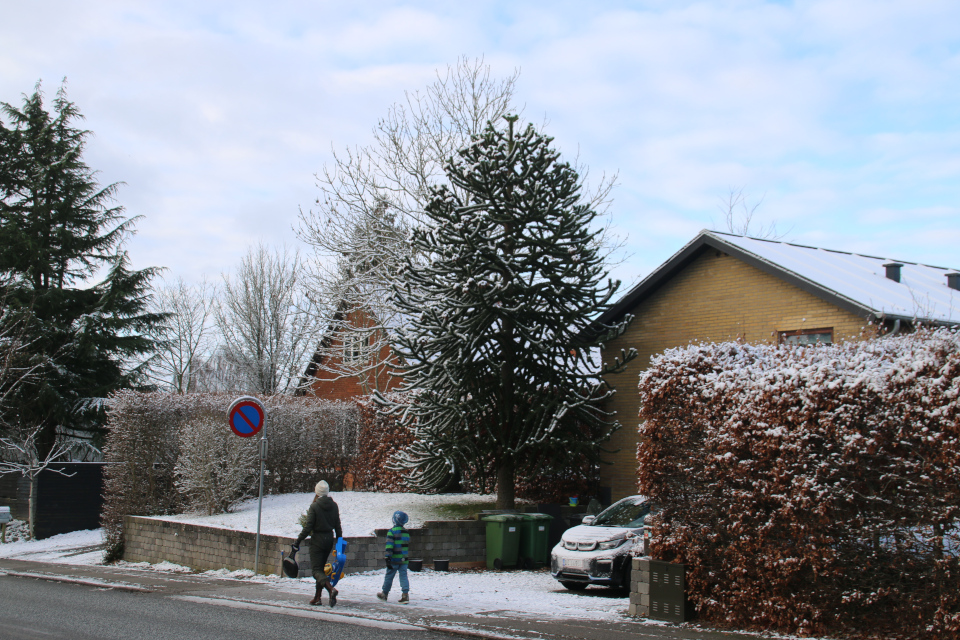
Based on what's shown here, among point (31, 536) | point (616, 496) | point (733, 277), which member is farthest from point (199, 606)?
point (31, 536)

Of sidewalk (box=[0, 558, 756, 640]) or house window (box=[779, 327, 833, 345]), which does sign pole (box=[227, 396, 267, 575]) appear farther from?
house window (box=[779, 327, 833, 345])

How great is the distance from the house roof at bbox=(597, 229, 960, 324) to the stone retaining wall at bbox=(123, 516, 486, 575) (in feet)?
22.5

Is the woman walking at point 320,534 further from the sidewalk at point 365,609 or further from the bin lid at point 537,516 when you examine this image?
the bin lid at point 537,516

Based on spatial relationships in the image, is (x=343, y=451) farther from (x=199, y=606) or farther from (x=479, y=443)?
(x=199, y=606)

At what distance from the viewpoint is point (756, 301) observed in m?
17.1

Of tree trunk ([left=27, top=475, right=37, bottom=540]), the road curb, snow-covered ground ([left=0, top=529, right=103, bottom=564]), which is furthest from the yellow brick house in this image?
tree trunk ([left=27, top=475, right=37, bottom=540])

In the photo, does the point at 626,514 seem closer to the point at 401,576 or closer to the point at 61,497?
the point at 401,576

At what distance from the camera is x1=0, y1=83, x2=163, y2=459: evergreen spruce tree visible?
26312mm

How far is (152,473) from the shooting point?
1994 cm

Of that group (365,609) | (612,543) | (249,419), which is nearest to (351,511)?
(249,419)

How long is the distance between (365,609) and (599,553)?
3837mm

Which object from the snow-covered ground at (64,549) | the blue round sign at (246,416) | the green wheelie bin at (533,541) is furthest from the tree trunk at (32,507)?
the green wheelie bin at (533,541)

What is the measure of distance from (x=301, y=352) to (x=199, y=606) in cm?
3112

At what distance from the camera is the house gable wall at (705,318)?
53.1 feet
